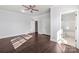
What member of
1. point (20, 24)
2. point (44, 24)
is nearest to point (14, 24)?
point (20, 24)

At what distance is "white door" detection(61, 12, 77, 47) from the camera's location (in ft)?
4.79

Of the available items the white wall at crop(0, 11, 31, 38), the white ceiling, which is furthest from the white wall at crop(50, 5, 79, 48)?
the white wall at crop(0, 11, 31, 38)

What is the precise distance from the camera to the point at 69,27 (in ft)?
4.83

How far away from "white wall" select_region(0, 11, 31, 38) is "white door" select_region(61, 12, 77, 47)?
0.68m

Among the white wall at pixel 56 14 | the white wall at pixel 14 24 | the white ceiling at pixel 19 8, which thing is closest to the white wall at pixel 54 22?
the white wall at pixel 56 14

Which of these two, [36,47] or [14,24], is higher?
[14,24]

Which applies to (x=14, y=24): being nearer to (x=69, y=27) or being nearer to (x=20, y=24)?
(x=20, y=24)

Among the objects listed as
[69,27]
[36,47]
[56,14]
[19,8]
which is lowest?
[36,47]

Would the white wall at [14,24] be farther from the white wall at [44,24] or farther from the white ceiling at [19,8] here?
the white wall at [44,24]

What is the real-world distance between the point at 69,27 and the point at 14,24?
108 centimetres

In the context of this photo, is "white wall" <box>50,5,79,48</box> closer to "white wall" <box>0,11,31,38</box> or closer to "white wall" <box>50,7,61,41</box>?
"white wall" <box>50,7,61,41</box>
